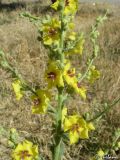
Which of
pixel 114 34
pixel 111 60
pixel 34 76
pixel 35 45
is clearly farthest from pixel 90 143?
pixel 114 34

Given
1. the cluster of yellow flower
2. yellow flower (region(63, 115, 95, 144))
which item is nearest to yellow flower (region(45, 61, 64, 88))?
the cluster of yellow flower

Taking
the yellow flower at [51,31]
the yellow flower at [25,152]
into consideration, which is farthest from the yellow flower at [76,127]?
the yellow flower at [51,31]

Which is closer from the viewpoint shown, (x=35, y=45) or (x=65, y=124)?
(x=65, y=124)

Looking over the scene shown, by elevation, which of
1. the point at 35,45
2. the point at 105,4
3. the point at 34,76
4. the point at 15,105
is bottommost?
the point at 15,105

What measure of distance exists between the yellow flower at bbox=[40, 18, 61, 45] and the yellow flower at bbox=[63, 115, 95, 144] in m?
0.52

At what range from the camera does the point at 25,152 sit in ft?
9.66

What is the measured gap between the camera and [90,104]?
230 inches

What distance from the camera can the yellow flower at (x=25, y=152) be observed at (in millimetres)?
2932

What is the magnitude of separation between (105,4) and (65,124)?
15450mm

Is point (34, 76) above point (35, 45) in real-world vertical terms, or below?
below

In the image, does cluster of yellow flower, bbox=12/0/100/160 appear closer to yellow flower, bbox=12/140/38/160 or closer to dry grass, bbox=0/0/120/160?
yellow flower, bbox=12/140/38/160

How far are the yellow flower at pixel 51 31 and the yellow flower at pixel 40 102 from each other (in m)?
0.35

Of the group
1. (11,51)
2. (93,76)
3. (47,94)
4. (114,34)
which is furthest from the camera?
(114,34)

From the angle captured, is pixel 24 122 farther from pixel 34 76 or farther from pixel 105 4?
pixel 105 4
